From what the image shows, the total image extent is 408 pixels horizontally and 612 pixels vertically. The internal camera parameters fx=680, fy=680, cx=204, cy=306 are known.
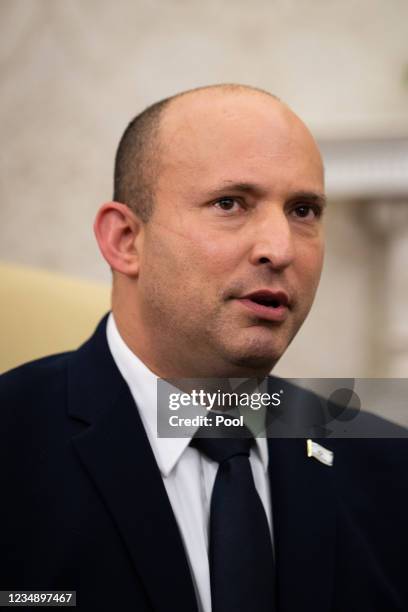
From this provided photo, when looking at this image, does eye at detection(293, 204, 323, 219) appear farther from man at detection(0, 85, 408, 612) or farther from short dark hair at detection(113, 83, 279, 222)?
A: short dark hair at detection(113, 83, 279, 222)

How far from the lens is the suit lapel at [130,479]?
2.34 ft

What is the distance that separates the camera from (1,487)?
0.75 m

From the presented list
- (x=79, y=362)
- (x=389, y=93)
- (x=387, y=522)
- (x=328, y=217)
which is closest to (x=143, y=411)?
(x=79, y=362)

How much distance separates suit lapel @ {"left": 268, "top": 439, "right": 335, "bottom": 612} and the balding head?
0.38 m

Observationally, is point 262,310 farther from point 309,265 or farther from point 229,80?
point 229,80

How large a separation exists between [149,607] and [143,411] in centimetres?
24

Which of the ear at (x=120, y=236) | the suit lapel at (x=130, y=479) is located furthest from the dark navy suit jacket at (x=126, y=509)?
the ear at (x=120, y=236)

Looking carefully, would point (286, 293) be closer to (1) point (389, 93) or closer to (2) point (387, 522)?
(2) point (387, 522)

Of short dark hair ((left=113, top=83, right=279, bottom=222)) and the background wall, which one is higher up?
the background wall

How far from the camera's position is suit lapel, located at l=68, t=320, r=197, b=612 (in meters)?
0.71

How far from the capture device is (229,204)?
84 centimetres

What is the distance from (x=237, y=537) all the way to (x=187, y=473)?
10 centimetres

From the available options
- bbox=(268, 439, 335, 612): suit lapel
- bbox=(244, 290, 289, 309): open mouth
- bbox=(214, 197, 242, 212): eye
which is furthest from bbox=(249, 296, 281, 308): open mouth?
bbox=(268, 439, 335, 612): suit lapel

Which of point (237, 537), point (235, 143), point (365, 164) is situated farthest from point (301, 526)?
point (365, 164)
